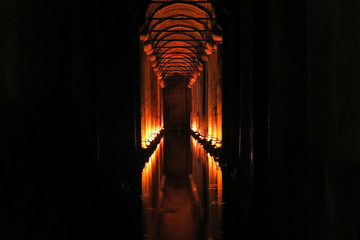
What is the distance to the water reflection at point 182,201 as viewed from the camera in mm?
5402

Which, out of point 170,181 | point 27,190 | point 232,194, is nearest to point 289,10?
point 27,190

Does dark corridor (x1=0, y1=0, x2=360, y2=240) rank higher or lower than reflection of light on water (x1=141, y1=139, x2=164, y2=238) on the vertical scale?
higher

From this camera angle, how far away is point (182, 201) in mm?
7238

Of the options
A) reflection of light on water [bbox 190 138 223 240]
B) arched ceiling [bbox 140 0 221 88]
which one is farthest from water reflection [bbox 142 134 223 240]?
arched ceiling [bbox 140 0 221 88]

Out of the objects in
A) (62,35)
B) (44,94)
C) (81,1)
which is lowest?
(44,94)

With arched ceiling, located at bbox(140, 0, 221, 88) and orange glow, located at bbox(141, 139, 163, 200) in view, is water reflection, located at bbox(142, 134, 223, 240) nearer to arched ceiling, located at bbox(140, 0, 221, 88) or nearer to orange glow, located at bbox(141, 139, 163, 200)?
orange glow, located at bbox(141, 139, 163, 200)

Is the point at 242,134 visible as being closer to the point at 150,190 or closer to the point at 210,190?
the point at 210,190

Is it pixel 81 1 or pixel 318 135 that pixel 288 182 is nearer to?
pixel 318 135

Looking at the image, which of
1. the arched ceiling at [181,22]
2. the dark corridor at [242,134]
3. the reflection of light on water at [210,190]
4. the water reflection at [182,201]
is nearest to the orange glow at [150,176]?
the water reflection at [182,201]

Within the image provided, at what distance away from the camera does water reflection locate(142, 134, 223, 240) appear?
5.40 metres

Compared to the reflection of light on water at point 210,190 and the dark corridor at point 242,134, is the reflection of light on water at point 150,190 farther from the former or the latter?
the reflection of light on water at point 210,190

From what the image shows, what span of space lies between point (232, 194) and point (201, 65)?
638 inches

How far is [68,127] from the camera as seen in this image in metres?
4.14

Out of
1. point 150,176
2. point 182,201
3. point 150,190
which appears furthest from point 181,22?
point 182,201
